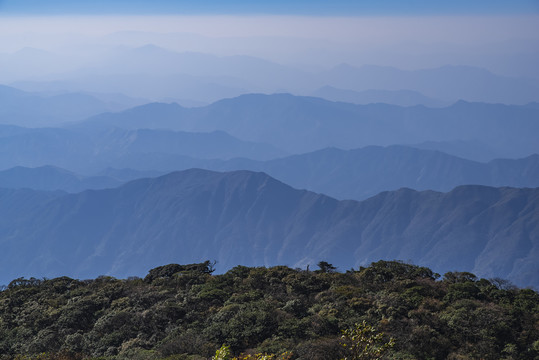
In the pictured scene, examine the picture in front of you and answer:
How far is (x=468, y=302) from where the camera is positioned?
27984 millimetres

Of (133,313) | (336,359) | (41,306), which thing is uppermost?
(41,306)

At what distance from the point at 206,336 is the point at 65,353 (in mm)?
6328

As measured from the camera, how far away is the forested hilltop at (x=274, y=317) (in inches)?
965

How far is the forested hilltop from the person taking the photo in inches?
965

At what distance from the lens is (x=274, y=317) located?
88.2ft

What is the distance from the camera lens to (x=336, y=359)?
22.0m

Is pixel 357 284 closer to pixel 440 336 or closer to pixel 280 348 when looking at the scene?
pixel 440 336

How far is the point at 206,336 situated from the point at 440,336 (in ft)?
34.5

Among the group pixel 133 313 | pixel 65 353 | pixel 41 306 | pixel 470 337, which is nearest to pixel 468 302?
pixel 470 337

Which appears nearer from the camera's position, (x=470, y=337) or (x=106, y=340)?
(x=470, y=337)

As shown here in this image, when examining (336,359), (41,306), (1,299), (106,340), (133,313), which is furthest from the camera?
(1,299)

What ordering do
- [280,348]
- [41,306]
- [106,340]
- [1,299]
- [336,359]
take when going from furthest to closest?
[1,299] < [41,306] < [106,340] < [280,348] < [336,359]

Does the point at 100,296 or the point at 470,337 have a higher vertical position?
the point at 100,296

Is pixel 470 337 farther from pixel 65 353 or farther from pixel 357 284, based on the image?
pixel 65 353
